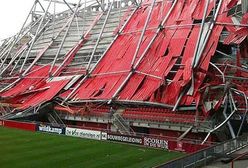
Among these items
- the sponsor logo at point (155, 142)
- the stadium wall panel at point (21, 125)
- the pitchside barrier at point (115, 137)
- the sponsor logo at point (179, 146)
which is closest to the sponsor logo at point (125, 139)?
the pitchside barrier at point (115, 137)

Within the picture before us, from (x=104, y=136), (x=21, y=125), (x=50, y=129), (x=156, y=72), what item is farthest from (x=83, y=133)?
(x=156, y=72)

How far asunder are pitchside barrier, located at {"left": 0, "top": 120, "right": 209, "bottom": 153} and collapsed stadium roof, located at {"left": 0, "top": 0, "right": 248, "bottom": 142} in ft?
14.0

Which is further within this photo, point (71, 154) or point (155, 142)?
point (155, 142)

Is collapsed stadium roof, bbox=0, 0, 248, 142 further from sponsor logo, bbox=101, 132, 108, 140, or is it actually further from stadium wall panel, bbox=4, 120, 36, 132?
sponsor logo, bbox=101, 132, 108, 140

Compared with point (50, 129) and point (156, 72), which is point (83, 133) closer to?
point (50, 129)

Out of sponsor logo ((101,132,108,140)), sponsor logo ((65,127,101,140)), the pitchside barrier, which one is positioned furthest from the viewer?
sponsor logo ((65,127,101,140))

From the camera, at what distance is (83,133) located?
117 feet

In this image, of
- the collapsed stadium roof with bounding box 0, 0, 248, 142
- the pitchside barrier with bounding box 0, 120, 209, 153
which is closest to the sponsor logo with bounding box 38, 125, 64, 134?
the pitchside barrier with bounding box 0, 120, 209, 153

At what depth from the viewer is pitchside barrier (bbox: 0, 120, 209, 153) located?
28.1 m

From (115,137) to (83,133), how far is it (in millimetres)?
4307

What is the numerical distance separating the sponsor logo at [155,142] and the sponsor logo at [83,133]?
5242 millimetres

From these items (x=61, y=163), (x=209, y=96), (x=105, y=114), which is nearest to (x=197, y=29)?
(x=209, y=96)

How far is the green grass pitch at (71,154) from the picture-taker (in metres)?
24.0

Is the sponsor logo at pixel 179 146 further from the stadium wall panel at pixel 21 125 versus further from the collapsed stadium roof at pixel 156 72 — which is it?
the stadium wall panel at pixel 21 125
